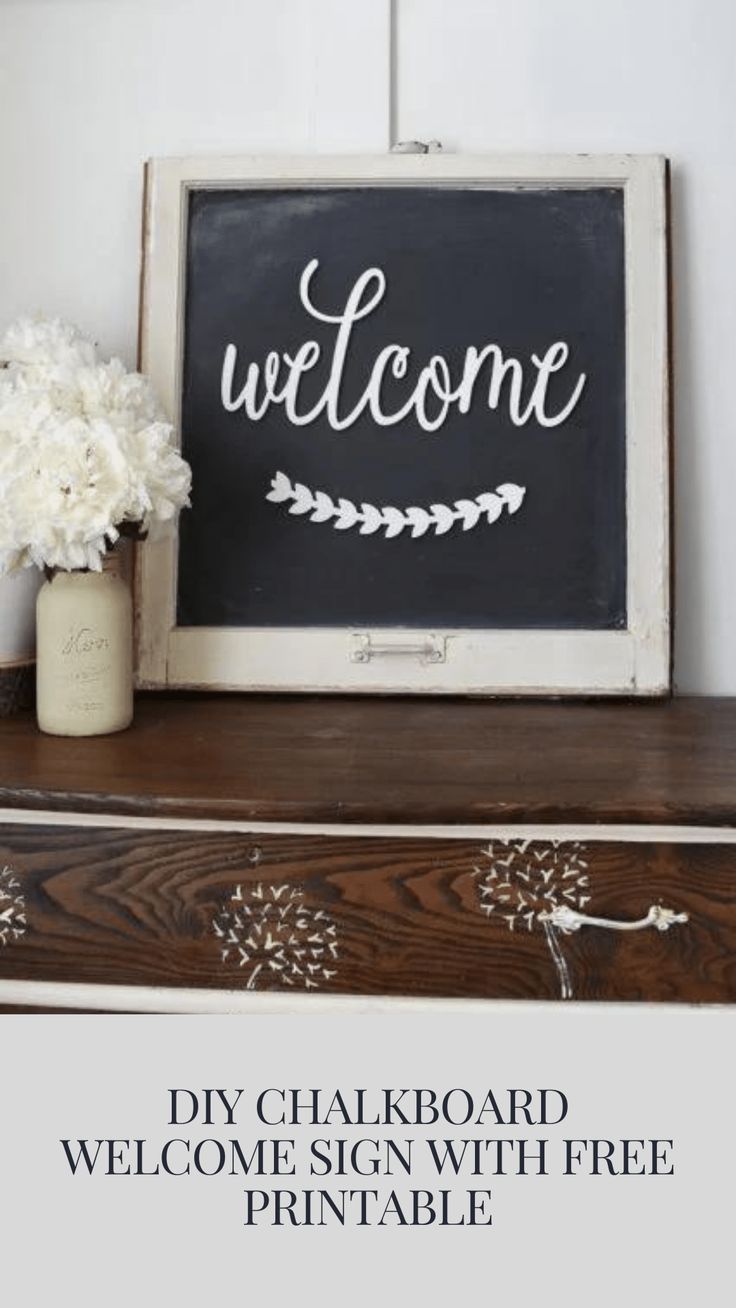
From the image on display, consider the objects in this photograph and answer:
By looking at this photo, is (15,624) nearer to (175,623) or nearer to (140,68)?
(175,623)

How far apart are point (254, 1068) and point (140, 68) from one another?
1418mm

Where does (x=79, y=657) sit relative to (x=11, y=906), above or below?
above

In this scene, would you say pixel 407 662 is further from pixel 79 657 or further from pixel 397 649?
pixel 79 657

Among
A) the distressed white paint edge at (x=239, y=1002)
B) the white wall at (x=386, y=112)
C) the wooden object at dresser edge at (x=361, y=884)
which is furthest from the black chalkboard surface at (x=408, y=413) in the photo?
the distressed white paint edge at (x=239, y=1002)

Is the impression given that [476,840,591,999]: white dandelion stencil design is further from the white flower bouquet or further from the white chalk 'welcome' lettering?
the white chalk 'welcome' lettering

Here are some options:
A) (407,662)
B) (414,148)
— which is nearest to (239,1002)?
(407,662)

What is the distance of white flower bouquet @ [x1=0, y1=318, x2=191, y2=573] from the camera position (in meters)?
1.17

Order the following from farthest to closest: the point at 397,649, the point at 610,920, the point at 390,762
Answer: the point at 397,649 < the point at 390,762 < the point at 610,920

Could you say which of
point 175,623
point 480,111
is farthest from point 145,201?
point 175,623

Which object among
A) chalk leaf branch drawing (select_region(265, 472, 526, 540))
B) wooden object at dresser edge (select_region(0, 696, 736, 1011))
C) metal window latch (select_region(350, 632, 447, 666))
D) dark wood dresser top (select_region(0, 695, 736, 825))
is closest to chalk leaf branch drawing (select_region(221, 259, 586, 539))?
chalk leaf branch drawing (select_region(265, 472, 526, 540))

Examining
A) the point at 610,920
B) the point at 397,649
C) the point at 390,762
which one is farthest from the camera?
the point at 397,649

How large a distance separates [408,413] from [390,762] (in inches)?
23.1

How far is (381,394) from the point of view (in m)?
1.48

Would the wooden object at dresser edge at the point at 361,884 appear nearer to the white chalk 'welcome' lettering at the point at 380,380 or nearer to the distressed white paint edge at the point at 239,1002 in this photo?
the distressed white paint edge at the point at 239,1002
